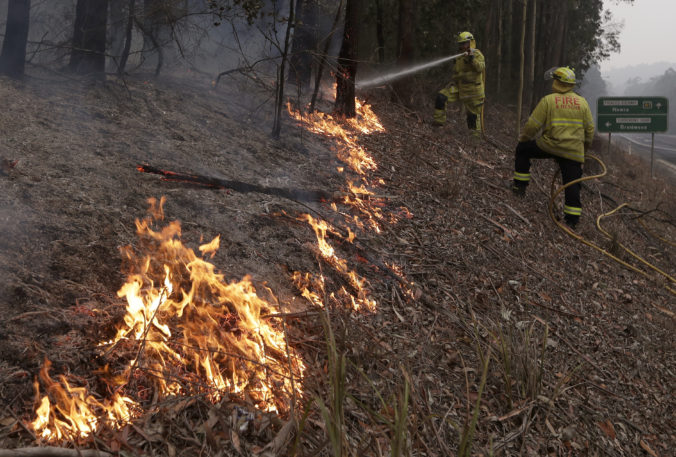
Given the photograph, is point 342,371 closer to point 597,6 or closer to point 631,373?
point 631,373

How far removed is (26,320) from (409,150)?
6093mm

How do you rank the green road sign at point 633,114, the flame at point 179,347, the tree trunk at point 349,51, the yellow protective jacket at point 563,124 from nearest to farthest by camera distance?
the flame at point 179,347 < the yellow protective jacket at point 563,124 < the tree trunk at point 349,51 < the green road sign at point 633,114

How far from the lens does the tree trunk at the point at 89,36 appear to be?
718 centimetres

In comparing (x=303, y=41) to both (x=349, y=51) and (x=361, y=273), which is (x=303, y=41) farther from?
(x=361, y=273)

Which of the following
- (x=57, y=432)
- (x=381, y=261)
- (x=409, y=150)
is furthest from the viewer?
(x=409, y=150)

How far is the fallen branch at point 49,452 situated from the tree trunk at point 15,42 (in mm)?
5408

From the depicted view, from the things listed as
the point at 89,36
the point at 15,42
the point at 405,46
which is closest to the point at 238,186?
the point at 15,42

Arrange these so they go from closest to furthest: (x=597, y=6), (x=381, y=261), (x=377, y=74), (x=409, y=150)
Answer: (x=381, y=261) < (x=409, y=150) < (x=377, y=74) < (x=597, y=6)

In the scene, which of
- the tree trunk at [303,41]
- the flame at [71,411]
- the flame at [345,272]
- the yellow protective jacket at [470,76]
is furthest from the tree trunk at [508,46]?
the flame at [71,411]

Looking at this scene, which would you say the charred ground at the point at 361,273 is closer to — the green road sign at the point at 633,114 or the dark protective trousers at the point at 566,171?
the dark protective trousers at the point at 566,171

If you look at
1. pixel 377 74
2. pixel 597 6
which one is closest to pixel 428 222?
pixel 377 74

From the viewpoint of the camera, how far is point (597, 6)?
79.2 feet

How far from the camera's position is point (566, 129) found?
6633 millimetres

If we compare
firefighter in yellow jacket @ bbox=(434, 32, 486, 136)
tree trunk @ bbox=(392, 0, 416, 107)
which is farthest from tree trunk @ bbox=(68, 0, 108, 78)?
firefighter in yellow jacket @ bbox=(434, 32, 486, 136)
